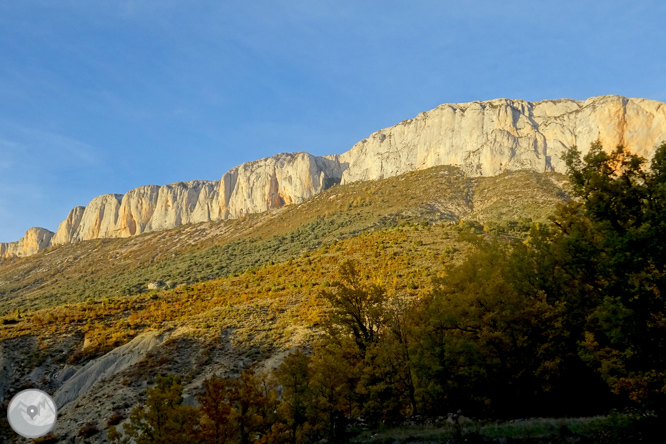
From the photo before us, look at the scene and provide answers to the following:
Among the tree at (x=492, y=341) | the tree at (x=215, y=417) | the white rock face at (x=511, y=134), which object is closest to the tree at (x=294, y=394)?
the tree at (x=215, y=417)

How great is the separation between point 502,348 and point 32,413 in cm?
3121

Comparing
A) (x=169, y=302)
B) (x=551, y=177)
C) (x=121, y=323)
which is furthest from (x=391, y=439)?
(x=551, y=177)

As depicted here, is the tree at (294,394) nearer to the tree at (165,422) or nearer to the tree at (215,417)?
the tree at (215,417)

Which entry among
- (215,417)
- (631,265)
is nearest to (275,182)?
(215,417)

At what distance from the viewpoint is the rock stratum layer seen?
10150 cm

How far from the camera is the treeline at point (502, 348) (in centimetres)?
1495

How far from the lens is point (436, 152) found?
124500 mm

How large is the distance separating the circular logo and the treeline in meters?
11.8

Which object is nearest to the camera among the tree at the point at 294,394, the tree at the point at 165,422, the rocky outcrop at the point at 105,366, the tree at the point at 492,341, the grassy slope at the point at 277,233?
the tree at the point at 165,422

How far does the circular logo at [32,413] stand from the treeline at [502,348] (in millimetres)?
11814

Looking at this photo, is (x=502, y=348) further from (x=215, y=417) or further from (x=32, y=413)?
(x=32, y=413)

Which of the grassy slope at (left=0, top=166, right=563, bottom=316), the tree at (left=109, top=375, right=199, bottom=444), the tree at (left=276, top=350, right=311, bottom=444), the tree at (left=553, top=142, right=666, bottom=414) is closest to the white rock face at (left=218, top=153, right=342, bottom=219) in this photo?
the grassy slope at (left=0, top=166, right=563, bottom=316)

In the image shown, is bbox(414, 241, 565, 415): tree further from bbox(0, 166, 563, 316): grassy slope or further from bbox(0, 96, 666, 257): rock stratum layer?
bbox(0, 96, 666, 257): rock stratum layer

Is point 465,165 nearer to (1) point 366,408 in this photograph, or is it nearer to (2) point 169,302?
(2) point 169,302
